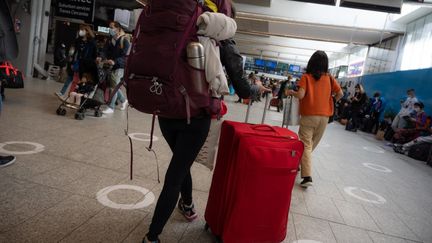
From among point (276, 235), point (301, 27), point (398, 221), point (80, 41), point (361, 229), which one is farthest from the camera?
point (301, 27)

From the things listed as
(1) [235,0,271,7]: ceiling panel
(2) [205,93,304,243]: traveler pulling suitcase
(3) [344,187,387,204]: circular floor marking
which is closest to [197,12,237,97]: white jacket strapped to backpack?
(2) [205,93,304,243]: traveler pulling suitcase

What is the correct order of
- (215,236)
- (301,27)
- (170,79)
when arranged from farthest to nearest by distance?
1. (301,27)
2. (215,236)
3. (170,79)

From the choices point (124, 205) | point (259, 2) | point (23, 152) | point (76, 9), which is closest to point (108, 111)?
point (23, 152)

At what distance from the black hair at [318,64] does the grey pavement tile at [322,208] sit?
4.49 feet

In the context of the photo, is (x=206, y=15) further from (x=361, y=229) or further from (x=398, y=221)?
(x=398, y=221)

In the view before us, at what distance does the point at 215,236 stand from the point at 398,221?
6.97ft

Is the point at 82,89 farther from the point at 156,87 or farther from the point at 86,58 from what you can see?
the point at 156,87

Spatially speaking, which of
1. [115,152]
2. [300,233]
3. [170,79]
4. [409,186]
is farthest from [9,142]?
[409,186]

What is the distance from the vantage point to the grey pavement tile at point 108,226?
1.95 metres

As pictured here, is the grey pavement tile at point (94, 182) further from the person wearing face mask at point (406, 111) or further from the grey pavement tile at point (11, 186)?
the person wearing face mask at point (406, 111)

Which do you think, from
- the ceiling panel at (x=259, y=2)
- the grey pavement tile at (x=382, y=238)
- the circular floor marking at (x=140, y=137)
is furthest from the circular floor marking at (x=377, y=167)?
the ceiling panel at (x=259, y=2)

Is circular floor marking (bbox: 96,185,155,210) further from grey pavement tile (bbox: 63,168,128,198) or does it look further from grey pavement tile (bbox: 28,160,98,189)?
grey pavement tile (bbox: 28,160,98,189)

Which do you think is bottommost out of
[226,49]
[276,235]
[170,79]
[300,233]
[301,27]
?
[300,233]

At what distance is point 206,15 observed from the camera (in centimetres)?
149
